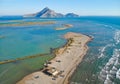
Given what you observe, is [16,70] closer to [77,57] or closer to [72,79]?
[72,79]

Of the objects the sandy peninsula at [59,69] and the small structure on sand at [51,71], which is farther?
the small structure on sand at [51,71]

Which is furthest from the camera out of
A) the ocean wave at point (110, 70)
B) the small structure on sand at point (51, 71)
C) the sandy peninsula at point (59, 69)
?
the small structure on sand at point (51, 71)

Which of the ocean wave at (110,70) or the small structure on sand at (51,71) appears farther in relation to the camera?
the small structure on sand at (51,71)

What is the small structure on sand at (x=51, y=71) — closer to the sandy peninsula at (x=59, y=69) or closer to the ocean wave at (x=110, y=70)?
the sandy peninsula at (x=59, y=69)

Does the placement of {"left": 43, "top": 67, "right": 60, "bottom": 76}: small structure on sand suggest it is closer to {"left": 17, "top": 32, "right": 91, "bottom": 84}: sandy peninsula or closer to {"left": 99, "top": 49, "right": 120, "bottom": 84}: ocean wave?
{"left": 17, "top": 32, "right": 91, "bottom": 84}: sandy peninsula

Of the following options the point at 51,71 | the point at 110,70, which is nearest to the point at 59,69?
the point at 51,71

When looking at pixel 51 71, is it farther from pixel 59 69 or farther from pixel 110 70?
pixel 110 70

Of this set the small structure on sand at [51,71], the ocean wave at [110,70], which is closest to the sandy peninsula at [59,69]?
the small structure on sand at [51,71]

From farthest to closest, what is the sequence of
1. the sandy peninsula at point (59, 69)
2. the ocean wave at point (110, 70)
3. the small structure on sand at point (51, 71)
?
the small structure on sand at point (51, 71) → the ocean wave at point (110, 70) → the sandy peninsula at point (59, 69)

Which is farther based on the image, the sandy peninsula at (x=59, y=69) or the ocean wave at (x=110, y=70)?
the ocean wave at (x=110, y=70)
